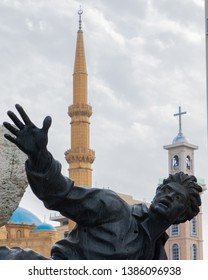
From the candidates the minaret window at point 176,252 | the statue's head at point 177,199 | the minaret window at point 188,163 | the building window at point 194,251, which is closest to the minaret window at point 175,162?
the minaret window at point 188,163

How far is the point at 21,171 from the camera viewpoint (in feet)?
22.6

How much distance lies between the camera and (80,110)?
49125mm

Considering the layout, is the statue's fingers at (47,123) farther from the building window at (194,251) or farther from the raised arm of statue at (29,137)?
the building window at (194,251)

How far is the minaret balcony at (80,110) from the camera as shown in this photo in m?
49.1

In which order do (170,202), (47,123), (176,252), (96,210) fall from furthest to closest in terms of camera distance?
(176,252) → (170,202) → (96,210) → (47,123)

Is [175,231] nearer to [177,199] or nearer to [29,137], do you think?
[177,199]

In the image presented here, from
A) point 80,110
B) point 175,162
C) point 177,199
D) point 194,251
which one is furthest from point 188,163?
point 177,199

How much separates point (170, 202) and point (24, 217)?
42.9 metres

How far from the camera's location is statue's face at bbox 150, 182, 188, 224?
3494mm

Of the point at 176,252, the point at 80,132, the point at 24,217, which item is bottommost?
the point at 176,252

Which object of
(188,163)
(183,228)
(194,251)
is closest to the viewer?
(183,228)

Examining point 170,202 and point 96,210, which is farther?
point 170,202
